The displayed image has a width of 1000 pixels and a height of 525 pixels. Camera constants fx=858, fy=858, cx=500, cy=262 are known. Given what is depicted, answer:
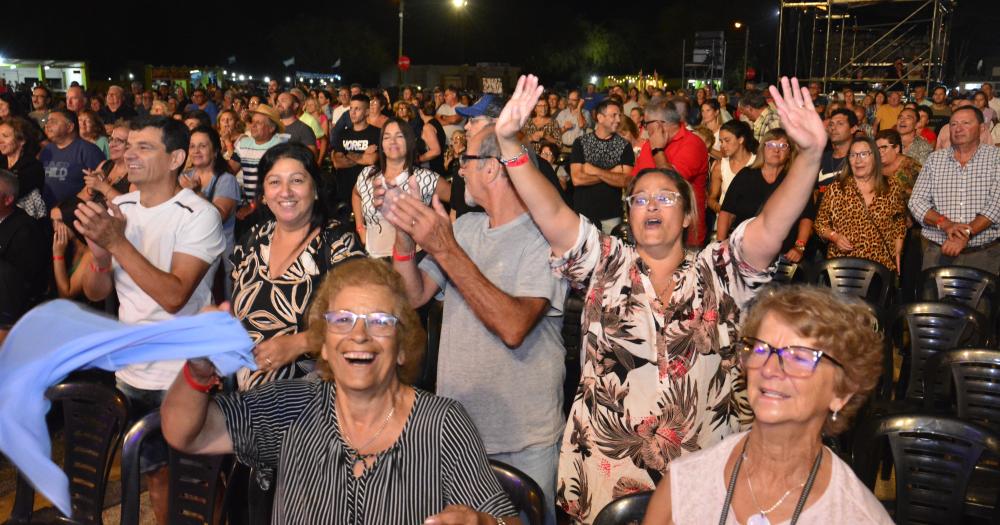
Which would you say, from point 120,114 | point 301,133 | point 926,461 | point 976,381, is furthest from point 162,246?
point 120,114

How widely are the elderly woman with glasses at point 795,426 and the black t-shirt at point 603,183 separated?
5406 millimetres

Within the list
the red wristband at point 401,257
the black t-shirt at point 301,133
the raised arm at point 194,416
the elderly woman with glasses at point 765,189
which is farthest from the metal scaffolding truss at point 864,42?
the raised arm at point 194,416

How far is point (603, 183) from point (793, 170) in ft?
16.7

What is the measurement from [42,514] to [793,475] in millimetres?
2882

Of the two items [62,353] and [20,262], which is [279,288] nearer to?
[62,353]

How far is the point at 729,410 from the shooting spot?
117 inches

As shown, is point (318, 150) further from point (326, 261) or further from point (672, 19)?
point (672, 19)

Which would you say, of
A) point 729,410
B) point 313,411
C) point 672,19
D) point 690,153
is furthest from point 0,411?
point 672,19

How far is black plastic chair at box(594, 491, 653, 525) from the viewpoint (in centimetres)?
260

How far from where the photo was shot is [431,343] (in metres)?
4.78

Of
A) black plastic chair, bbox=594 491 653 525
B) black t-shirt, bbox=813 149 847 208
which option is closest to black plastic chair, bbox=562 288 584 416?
black plastic chair, bbox=594 491 653 525

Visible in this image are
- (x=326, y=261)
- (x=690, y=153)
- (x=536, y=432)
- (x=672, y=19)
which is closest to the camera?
(x=536, y=432)

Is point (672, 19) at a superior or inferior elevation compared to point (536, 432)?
Answer: superior

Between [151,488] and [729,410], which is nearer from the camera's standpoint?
[729,410]
